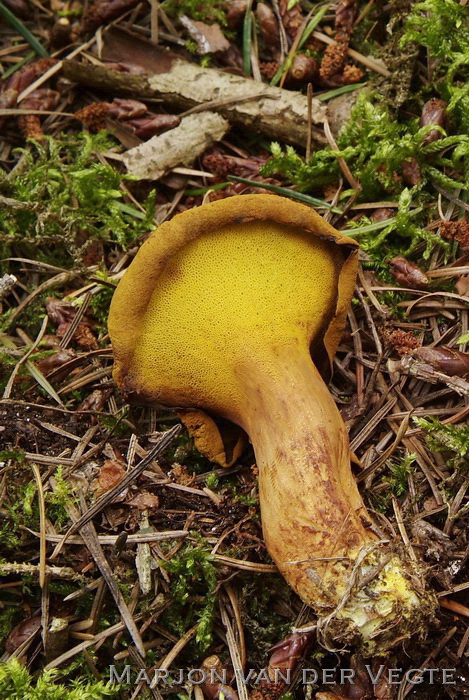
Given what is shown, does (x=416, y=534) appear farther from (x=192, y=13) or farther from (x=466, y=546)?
(x=192, y=13)

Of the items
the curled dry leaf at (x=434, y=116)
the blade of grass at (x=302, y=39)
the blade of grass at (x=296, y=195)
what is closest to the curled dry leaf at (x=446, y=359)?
the blade of grass at (x=296, y=195)

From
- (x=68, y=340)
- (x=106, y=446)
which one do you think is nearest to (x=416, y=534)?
(x=106, y=446)

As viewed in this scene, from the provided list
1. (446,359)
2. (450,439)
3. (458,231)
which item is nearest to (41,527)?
(450,439)

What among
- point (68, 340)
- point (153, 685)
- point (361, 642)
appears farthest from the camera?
point (68, 340)

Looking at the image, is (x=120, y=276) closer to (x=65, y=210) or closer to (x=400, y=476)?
(x=65, y=210)

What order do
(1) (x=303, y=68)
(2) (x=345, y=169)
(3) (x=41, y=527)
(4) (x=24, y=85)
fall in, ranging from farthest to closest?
(4) (x=24, y=85)
(1) (x=303, y=68)
(2) (x=345, y=169)
(3) (x=41, y=527)

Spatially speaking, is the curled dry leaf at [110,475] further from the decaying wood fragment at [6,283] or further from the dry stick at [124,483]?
the decaying wood fragment at [6,283]

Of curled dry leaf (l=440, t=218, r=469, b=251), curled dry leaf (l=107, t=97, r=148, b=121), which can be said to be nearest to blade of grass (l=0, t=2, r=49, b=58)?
curled dry leaf (l=107, t=97, r=148, b=121)
